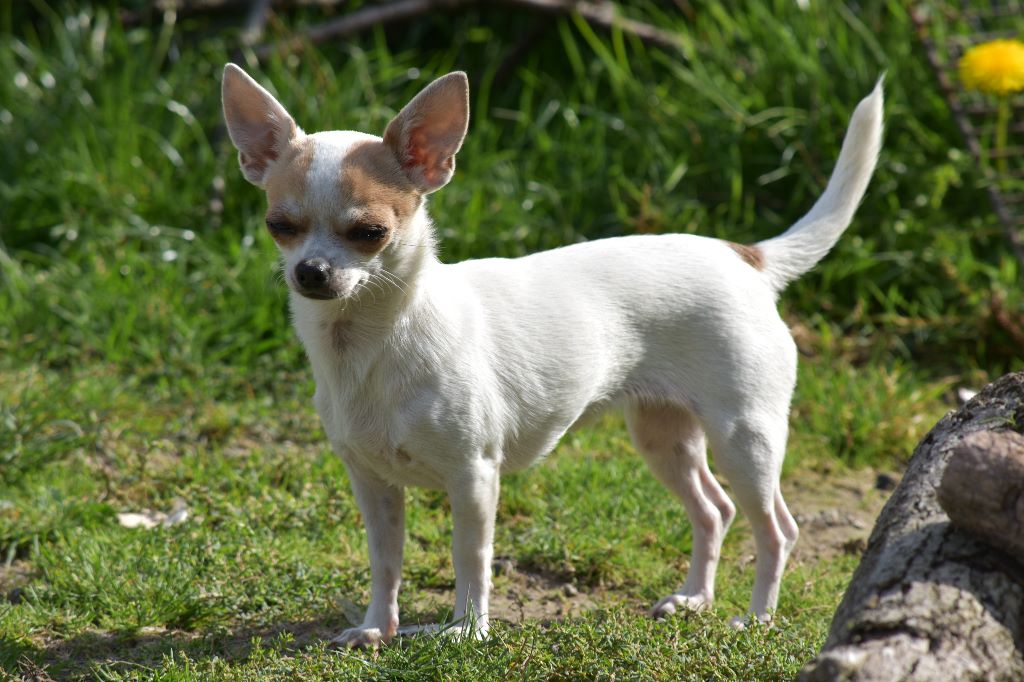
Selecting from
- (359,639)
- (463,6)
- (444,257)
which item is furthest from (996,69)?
(359,639)

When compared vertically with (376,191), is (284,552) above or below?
below

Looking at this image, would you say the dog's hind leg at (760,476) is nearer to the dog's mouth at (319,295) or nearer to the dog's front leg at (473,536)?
the dog's front leg at (473,536)

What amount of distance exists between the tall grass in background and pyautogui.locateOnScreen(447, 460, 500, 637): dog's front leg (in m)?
2.16

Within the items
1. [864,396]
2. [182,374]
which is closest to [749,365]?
[864,396]

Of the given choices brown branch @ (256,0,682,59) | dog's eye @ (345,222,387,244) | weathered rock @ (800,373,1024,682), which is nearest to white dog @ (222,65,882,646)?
dog's eye @ (345,222,387,244)

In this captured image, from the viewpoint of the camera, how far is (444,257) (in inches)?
228

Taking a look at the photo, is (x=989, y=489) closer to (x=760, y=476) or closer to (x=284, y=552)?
(x=760, y=476)

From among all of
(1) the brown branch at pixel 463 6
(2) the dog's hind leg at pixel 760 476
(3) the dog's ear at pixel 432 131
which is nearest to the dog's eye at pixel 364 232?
(3) the dog's ear at pixel 432 131

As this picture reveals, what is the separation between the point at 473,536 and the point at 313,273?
87cm

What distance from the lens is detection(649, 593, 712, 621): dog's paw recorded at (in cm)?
363

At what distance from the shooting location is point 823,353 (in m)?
5.49

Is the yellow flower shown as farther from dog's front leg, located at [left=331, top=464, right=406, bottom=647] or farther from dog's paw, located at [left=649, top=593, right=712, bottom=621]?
dog's front leg, located at [left=331, top=464, right=406, bottom=647]

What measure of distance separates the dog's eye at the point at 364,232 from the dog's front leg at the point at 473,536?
664 mm

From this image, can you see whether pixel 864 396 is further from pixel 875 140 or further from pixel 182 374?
pixel 182 374
